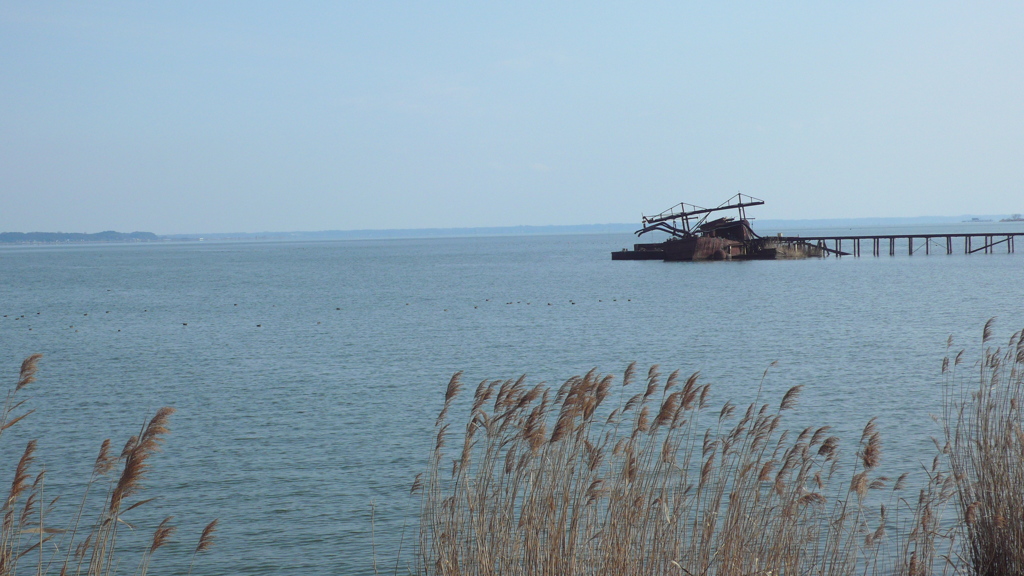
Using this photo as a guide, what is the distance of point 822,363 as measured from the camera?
84.2ft

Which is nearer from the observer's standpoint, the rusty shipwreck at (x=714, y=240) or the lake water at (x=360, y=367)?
the lake water at (x=360, y=367)

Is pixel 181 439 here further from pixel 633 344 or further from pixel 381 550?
pixel 633 344

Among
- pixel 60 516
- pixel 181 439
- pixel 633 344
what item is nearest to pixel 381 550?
pixel 60 516

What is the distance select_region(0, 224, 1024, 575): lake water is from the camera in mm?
13594

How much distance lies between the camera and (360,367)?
90.4 ft

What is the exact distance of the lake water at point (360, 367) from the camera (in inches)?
535

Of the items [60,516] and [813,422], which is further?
[813,422]

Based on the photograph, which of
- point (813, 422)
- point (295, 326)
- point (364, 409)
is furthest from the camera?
point (295, 326)

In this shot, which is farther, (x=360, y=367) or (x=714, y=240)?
(x=714, y=240)

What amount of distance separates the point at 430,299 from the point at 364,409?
1467 inches

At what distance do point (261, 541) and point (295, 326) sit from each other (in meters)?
30.2

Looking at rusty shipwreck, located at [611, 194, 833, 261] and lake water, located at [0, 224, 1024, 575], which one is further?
rusty shipwreck, located at [611, 194, 833, 261]

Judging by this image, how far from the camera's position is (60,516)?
13227mm

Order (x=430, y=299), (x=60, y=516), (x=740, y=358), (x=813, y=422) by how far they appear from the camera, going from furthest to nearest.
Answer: (x=430, y=299) → (x=740, y=358) → (x=813, y=422) → (x=60, y=516)
